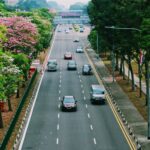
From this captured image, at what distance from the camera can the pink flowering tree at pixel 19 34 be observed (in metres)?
80.8

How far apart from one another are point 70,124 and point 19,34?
2771cm

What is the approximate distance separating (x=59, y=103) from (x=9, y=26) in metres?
17.4

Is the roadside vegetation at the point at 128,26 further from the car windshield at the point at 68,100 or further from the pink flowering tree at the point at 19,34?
the pink flowering tree at the point at 19,34

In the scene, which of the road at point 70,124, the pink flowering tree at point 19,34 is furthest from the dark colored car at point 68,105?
the pink flowering tree at point 19,34

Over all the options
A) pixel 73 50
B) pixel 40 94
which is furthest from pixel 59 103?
pixel 73 50

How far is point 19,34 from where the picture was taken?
271 feet

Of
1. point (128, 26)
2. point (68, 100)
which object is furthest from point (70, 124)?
point (128, 26)

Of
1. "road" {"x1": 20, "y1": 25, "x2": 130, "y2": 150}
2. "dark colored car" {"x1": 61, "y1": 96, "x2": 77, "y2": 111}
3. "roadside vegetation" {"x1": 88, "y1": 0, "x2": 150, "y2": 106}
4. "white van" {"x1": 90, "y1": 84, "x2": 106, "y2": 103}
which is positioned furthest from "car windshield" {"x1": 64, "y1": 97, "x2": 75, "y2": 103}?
"roadside vegetation" {"x1": 88, "y1": 0, "x2": 150, "y2": 106}

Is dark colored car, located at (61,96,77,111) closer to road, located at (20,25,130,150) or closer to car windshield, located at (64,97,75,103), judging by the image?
car windshield, located at (64,97,75,103)

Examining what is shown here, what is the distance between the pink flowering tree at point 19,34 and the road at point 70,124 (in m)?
7.12

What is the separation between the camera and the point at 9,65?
6169 centimetres

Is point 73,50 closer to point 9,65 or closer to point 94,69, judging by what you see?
point 94,69

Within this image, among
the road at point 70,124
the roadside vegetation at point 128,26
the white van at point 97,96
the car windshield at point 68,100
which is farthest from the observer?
the white van at point 97,96

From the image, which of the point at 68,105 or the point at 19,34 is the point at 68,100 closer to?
the point at 68,105
